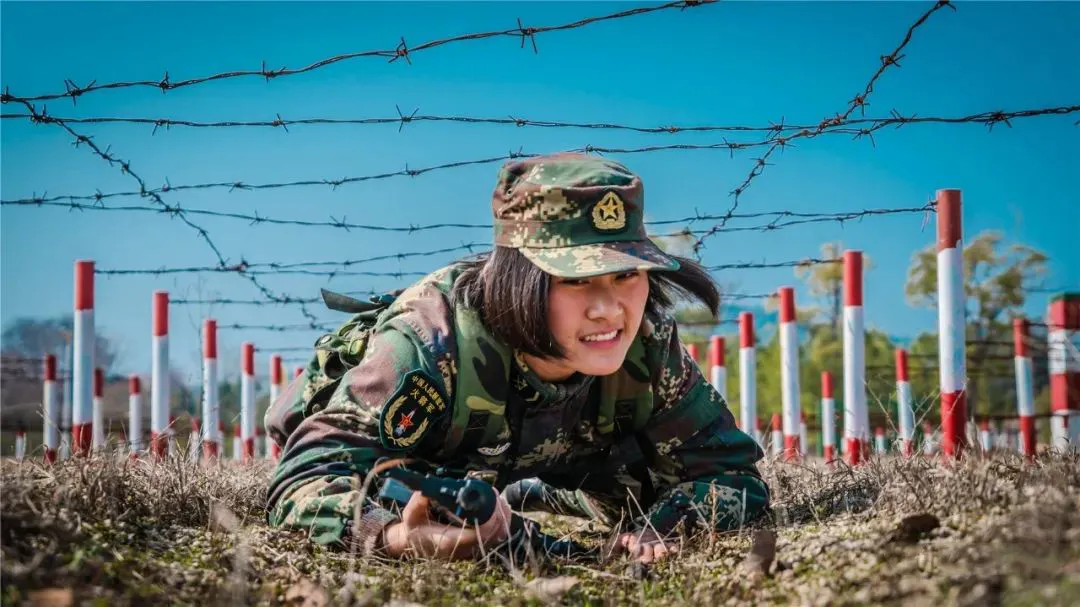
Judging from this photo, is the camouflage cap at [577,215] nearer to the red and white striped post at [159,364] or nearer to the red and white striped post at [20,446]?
the red and white striped post at [20,446]

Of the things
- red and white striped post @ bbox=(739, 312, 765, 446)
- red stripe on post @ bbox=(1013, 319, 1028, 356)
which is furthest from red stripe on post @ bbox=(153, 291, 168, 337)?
red stripe on post @ bbox=(1013, 319, 1028, 356)

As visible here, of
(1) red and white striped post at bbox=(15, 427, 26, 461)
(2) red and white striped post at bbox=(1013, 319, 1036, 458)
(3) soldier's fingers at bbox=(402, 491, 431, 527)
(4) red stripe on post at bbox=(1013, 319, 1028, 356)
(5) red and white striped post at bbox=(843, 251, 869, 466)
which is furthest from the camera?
(4) red stripe on post at bbox=(1013, 319, 1028, 356)

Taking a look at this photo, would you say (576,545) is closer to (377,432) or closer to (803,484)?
(377,432)

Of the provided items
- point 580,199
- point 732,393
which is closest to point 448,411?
point 580,199

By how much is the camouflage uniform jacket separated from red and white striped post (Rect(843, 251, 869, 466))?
199 cm

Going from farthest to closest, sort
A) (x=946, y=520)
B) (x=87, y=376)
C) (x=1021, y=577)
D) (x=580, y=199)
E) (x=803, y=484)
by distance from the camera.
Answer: (x=87, y=376), (x=803, y=484), (x=580, y=199), (x=946, y=520), (x=1021, y=577)

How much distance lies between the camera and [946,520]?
2100mm

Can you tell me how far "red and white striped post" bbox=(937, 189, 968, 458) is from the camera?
13.0 ft

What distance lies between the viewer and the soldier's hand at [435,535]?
2414 mm

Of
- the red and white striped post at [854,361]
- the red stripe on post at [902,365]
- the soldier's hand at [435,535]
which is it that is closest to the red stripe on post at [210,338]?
the red and white striped post at [854,361]

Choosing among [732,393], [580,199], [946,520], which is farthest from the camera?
[732,393]

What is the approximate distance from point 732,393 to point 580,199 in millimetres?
31808

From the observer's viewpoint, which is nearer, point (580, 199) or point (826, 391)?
point (580, 199)

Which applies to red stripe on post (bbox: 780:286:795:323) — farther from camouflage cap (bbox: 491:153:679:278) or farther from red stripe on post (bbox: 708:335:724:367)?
camouflage cap (bbox: 491:153:679:278)
